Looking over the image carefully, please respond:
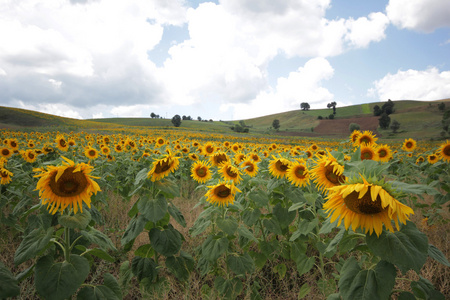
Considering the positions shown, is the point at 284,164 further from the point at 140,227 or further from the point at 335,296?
the point at 140,227

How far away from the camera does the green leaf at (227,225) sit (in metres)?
2.61

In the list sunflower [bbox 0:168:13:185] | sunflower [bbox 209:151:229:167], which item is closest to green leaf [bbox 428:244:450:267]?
sunflower [bbox 209:151:229:167]

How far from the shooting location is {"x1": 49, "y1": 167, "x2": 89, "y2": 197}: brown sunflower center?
2.00m

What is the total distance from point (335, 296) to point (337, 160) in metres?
1.24

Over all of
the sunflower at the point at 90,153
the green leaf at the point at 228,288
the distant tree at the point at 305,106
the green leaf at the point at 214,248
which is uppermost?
the distant tree at the point at 305,106

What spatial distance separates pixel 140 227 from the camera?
8.13 feet

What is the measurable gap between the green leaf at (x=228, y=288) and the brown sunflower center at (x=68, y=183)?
1902 millimetres

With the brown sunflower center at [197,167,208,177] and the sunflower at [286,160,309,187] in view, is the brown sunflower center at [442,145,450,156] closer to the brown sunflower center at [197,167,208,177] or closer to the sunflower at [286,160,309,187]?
the sunflower at [286,160,309,187]

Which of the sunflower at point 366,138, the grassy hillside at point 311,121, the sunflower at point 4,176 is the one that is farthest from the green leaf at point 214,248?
the grassy hillside at point 311,121

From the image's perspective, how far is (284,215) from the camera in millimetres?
3266

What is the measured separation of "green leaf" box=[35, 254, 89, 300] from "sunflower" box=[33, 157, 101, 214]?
410 millimetres

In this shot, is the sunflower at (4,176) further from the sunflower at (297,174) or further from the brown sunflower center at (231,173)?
the sunflower at (297,174)

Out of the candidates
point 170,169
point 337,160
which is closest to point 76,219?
point 170,169

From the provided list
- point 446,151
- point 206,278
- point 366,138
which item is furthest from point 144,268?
point 446,151
